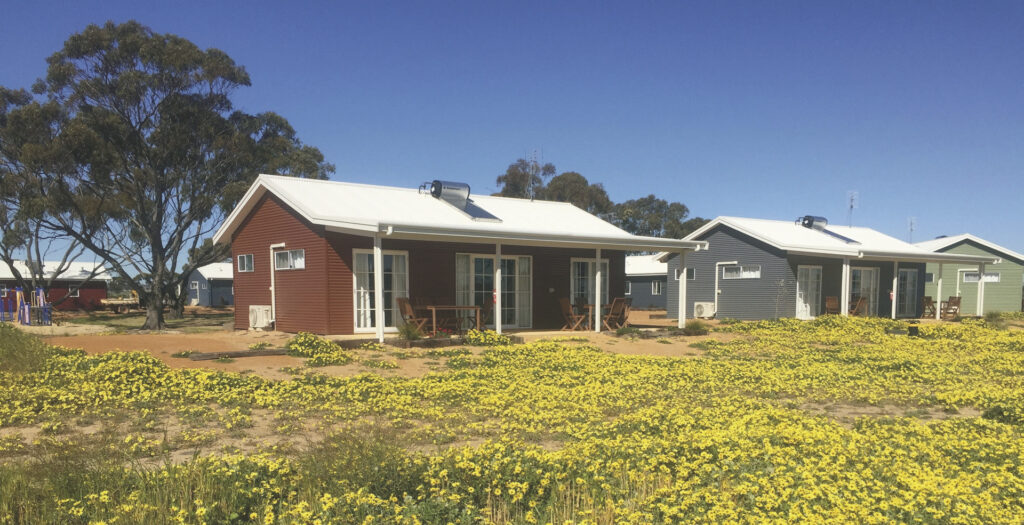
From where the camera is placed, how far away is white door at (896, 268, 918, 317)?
1111 inches

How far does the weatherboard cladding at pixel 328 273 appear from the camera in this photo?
1513 centimetres

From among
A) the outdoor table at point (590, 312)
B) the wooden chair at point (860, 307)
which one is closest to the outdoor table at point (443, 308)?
the outdoor table at point (590, 312)

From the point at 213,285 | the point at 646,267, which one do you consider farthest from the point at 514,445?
the point at 213,285

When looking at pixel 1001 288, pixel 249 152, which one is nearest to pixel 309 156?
pixel 249 152

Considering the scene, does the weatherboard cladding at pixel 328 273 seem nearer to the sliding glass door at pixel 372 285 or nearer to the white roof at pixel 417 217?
the sliding glass door at pixel 372 285

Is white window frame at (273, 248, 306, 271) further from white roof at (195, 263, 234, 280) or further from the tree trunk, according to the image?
white roof at (195, 263, 234, 280)

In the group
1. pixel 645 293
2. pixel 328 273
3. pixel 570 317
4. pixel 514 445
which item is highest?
pixel 328 273

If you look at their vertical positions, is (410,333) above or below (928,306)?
above

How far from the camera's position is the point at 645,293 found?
38.4 meters

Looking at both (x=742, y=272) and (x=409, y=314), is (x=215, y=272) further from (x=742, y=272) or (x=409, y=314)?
(x=409, y=314)

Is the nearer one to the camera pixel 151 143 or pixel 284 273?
pixel 284 273

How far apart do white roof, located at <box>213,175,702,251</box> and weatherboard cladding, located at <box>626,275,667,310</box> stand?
1708cm

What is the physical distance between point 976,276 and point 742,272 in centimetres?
1862

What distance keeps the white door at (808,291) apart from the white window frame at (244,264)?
19470 mm
